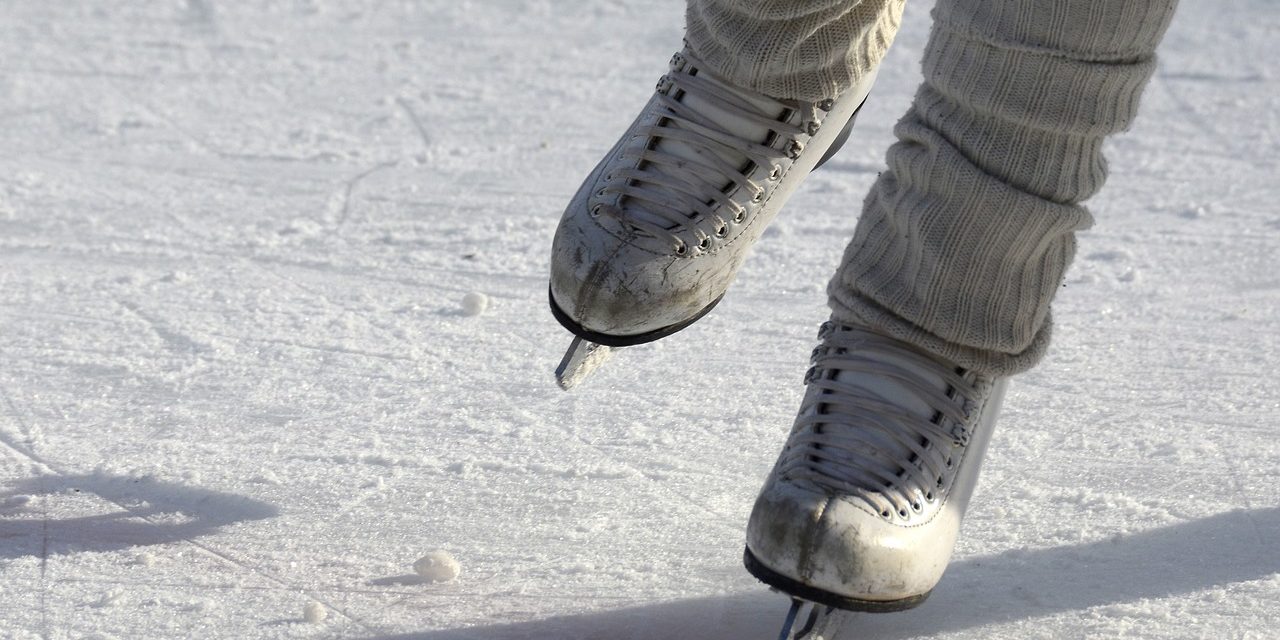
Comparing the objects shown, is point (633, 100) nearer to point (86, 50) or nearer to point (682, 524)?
point (86, 50)

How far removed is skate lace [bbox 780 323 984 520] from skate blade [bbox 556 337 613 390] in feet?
0.79

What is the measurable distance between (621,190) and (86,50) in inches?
76.8

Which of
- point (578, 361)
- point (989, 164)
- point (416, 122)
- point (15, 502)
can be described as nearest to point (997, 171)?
point (989, 164)

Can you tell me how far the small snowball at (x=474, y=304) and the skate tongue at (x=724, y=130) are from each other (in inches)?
21.3

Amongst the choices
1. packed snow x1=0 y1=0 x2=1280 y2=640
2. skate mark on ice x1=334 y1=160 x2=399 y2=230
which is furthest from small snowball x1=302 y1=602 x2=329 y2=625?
skate mark on ice x1=334 y1=160 x2=399 y2=230

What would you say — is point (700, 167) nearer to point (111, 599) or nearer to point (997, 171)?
point (997, 171)

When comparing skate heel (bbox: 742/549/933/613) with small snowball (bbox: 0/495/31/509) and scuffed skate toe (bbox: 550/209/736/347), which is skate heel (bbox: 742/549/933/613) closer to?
scuffed skate toe (bbox: 550/209/736/347)

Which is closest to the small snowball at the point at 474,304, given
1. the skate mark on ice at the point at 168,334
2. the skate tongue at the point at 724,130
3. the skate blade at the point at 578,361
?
the skate mark on ice at the point at 168,334

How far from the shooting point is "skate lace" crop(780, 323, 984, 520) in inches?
40.6

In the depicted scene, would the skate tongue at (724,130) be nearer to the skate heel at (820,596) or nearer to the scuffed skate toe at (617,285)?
the scuffed skate toe at (617,285)

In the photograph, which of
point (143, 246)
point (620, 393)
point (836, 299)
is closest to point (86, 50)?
point (143, 246)

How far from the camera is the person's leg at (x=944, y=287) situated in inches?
39.1

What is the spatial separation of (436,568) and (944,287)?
486 mm

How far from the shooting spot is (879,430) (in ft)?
3.46
